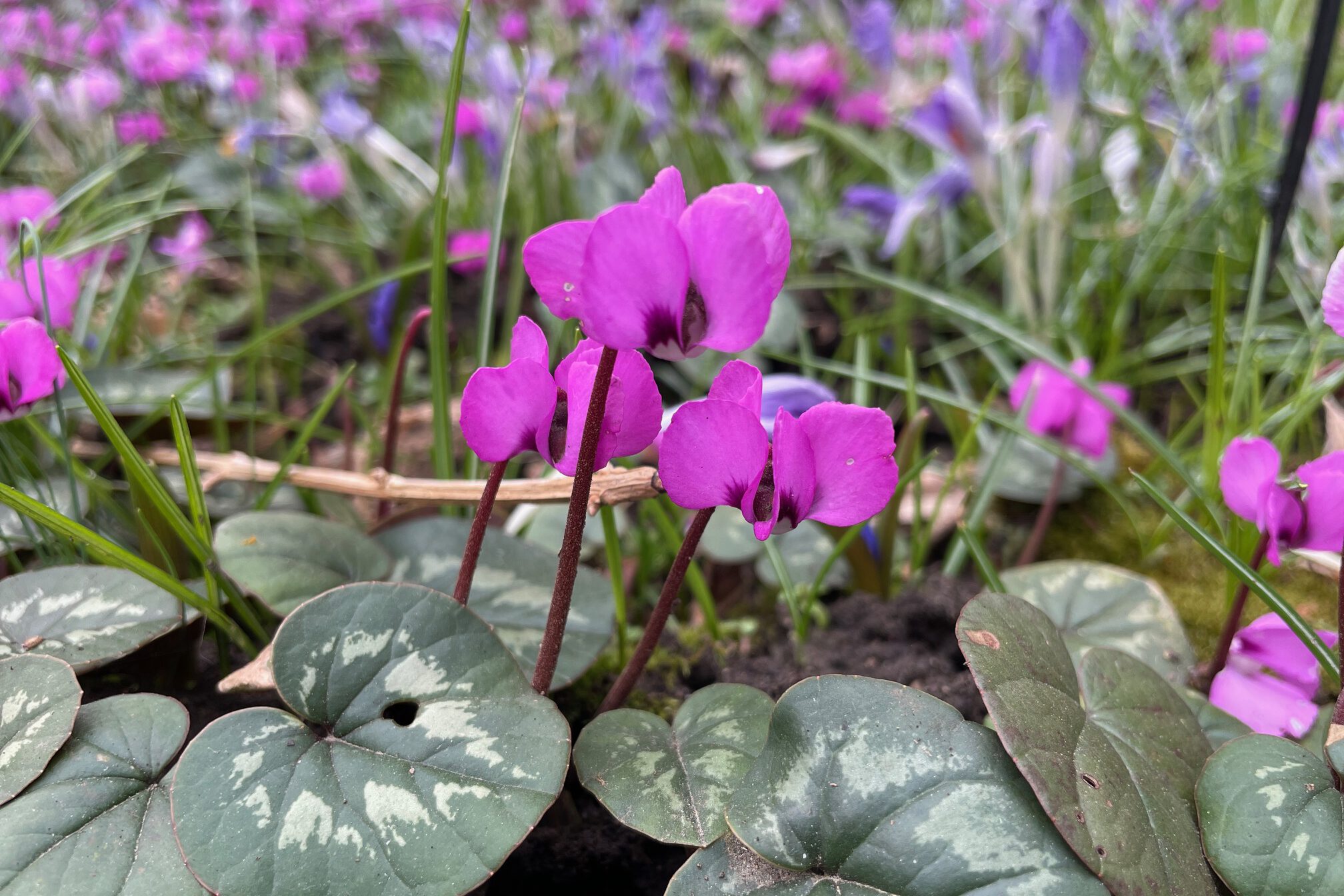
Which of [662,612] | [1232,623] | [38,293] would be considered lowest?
[1232,623]

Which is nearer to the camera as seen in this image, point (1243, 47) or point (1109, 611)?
point (1109, 611)

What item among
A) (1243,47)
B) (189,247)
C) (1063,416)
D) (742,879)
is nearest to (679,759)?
(742,879)

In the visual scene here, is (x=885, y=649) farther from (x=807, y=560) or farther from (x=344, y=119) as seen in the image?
(x=344, y=119)

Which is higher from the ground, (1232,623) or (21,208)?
(21,208)

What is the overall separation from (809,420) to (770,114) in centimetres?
248

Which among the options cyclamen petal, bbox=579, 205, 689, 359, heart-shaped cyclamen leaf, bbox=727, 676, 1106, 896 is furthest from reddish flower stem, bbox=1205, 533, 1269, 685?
cyclamen petal, bbox=579, 205, 689, 359

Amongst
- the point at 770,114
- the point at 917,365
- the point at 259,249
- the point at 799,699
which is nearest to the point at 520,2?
the point at 770,114

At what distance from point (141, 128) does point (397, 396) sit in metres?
2.29

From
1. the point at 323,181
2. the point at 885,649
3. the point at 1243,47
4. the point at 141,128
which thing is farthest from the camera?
the point at 141,128

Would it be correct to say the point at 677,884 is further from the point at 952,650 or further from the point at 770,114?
the point at 770,114

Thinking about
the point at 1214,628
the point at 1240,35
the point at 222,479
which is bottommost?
the point at 1214,628

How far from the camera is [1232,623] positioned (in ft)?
2.68

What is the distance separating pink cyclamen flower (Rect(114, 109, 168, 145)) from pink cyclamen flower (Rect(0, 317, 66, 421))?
2.08 meters

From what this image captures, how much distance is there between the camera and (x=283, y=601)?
774 mm
